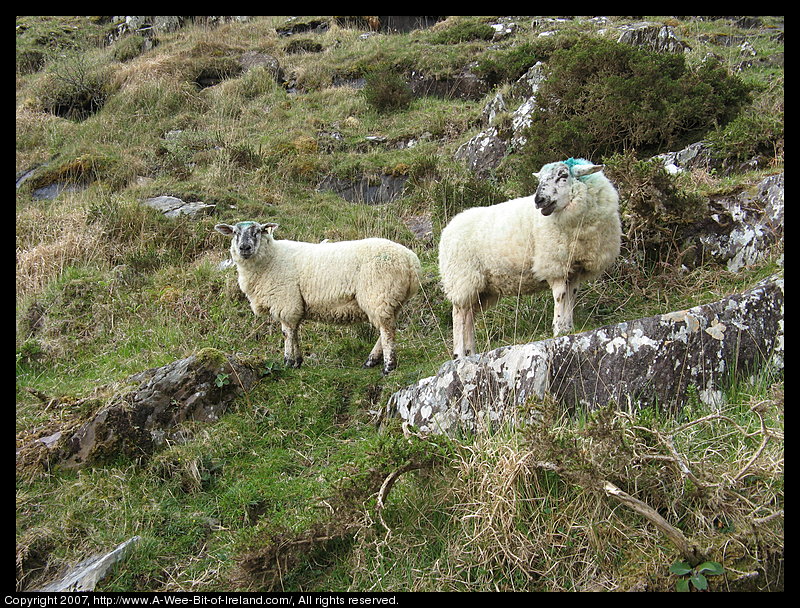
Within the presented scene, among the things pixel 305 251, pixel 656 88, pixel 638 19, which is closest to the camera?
pixel 305 251

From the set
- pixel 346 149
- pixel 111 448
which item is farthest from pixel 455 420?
pixel 346 149

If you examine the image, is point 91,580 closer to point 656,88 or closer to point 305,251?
point 305,251

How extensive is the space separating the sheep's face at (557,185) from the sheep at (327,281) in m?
1.90

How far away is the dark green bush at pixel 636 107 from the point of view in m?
→ 8.34

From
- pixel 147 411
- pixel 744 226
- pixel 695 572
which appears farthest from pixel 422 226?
pixel 695 572

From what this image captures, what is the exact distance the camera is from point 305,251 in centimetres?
735

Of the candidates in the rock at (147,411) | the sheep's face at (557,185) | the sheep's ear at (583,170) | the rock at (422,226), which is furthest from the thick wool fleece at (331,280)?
the rock at (422,226)

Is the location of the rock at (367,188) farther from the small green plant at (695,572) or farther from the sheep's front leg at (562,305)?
the small green plant at (695,572)

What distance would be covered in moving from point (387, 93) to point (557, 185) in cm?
1118

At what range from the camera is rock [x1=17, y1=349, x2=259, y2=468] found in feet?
17.6

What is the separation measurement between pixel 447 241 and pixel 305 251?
1.94m

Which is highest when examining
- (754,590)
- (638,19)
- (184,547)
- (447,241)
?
(638,19)

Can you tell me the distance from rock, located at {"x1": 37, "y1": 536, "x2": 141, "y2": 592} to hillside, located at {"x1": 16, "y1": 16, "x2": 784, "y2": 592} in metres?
0.09

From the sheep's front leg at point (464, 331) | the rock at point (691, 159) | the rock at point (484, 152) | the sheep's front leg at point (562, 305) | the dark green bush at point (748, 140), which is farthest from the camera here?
the rock at point (484, 152)
